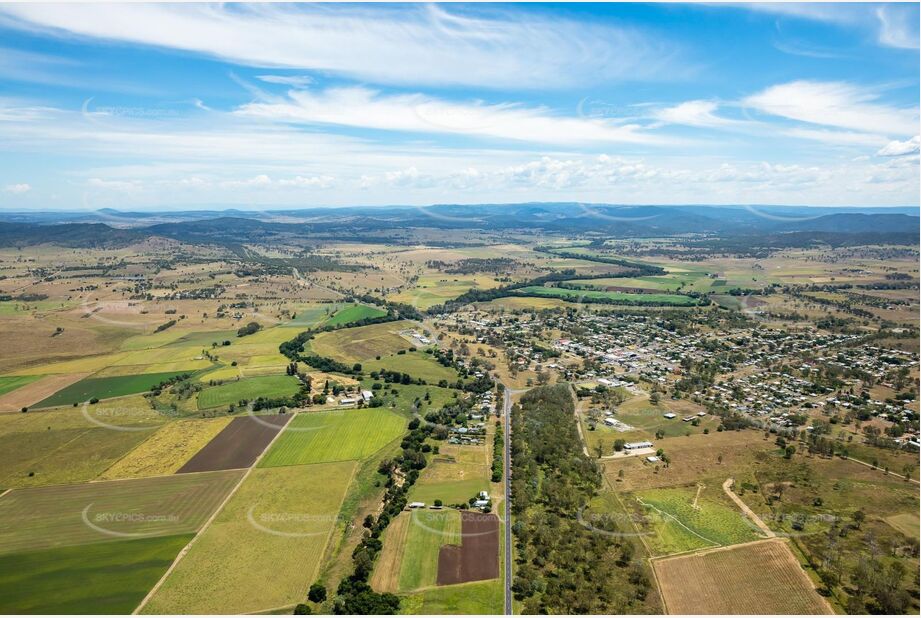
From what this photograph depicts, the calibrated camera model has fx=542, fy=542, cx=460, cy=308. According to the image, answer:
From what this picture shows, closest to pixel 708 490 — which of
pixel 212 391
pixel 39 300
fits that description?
pixel 212 391

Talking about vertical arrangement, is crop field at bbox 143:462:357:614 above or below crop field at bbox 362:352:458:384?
below

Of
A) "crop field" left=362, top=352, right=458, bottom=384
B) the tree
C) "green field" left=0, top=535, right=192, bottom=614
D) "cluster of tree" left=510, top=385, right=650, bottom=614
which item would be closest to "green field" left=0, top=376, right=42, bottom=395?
"green field" left=0, top=535, right=192, bottom=614

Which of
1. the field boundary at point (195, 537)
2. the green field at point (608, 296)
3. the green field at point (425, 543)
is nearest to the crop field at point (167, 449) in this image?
the field boundary at point (195, 537)

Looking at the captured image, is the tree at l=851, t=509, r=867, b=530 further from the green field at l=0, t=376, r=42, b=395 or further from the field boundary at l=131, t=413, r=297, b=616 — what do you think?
the green field at l=0, t=376, r=42, b=395

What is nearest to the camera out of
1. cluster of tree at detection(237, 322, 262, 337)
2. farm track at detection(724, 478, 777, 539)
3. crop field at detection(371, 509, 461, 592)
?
crop field at detection(371, 509, 461, 592)

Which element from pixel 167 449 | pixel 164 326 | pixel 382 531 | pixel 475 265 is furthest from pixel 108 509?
pixel 475 265

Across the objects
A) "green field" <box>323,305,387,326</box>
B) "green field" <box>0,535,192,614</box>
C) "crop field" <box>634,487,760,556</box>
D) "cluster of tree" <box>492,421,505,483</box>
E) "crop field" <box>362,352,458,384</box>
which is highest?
"green field" <box>323,305,387,326</box>

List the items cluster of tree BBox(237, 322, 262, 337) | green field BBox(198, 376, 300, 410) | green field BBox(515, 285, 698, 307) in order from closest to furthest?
green field BBox(198, 376, 300, 410), cluster of tree BBox(237, 322, 262, 337), green field BBox(515, 285, 698, 307)

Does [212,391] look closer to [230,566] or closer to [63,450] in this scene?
[63,450]

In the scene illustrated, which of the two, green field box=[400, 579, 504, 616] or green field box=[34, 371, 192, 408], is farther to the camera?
green field box=[34, 371, 192, 408]
